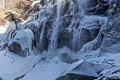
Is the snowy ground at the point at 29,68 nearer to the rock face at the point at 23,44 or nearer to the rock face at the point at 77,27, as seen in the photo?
the rock face at the point at 23,44

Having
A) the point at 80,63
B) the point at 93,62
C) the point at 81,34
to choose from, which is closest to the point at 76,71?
the point at 80,63

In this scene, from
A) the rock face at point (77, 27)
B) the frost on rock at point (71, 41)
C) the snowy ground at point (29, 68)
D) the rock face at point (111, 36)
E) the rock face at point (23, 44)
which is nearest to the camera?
the frost on rock at point (71, 41)

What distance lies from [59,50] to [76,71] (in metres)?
5.99

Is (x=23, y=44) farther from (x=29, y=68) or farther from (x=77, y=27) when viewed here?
(x=77, y=27)

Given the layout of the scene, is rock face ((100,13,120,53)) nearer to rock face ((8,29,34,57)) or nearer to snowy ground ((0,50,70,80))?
snowy ground ((0,50,70,80))

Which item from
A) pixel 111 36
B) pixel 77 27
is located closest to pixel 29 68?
pixel 77 27

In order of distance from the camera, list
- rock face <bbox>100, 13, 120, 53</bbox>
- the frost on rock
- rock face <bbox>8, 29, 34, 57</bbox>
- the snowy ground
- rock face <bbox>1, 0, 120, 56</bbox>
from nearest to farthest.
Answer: the frost on rock → rock face <bbox>100, 13, 120, 53</bbox> → rock face <bbox>1, 0, 120, 56</bbox> → the snowy ground → rock face <bbox>8, 29, 34, 57</bbox>

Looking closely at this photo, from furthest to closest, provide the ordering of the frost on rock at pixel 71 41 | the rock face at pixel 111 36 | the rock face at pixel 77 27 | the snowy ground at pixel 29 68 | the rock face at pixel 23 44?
the rock face at pixel 23 44 → the snowy ground at pixel 29 68 → the rock face at pixel 77 27 → the rock face at pixel 111 36 → the frost on rock at pixel 71 41

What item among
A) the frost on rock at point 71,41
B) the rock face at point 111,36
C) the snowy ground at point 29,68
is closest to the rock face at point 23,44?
the frost on rock at point 71,41

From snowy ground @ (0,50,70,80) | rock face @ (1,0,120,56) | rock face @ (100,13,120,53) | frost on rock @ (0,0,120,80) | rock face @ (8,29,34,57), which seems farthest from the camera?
rock face @ (8,29,34,57)

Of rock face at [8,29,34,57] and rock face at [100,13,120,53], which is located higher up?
rock face at [100,13,120,53]

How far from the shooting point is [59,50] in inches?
687

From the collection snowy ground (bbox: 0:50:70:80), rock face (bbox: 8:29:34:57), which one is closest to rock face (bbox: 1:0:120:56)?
rock face (bbox: 8:29:34:57)

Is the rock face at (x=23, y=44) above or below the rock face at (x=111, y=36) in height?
below
